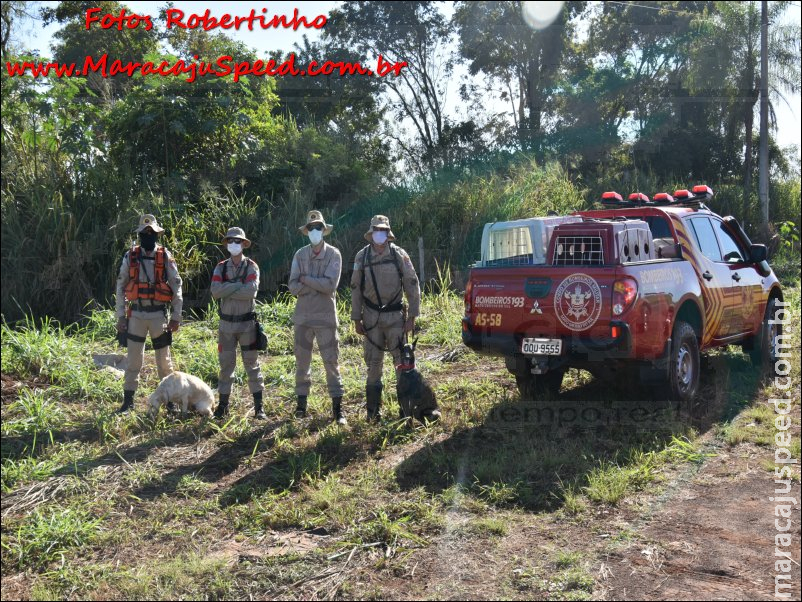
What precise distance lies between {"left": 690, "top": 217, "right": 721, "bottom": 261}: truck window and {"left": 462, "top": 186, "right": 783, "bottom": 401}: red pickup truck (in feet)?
0.04

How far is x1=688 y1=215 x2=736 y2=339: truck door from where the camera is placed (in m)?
7.36

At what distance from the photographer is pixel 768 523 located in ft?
15.3

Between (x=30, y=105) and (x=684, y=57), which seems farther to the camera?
(x=684, y=57)

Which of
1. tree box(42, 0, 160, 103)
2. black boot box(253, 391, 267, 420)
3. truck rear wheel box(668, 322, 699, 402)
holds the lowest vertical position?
black boot box(253, 391, 267, 420)

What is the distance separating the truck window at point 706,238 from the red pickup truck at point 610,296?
14 mm

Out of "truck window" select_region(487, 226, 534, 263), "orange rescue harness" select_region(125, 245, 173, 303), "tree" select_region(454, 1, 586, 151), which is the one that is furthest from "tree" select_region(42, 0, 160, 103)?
"truck window" select_region(487, 226, 534, 263)

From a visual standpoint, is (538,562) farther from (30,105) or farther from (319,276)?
(30,105)

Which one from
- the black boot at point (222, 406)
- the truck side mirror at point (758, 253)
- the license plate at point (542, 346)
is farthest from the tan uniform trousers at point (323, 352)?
the truck side mirror at point (758, 253)

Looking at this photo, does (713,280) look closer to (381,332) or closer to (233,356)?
(381,332)

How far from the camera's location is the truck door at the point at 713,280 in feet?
24.1

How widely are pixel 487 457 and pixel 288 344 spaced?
15.8ft

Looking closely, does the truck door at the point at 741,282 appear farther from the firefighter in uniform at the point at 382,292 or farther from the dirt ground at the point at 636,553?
the firefighter in uniform at the point at 382,292

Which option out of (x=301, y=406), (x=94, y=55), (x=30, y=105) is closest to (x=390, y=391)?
(x=301, y=406)

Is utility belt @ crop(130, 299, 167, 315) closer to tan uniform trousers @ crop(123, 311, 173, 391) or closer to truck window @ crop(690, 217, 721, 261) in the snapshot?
tan uniform trousers @ crop(123, 311, 173, 391)
